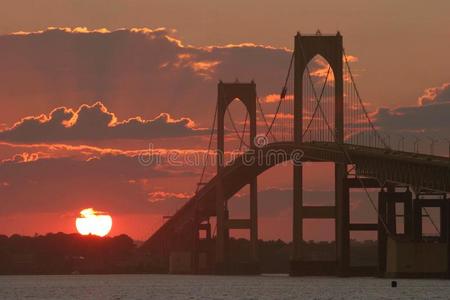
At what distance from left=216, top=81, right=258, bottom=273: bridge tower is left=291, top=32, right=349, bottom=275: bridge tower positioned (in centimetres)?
2131

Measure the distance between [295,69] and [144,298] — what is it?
1537 inches

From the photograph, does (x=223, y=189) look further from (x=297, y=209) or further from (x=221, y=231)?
(x=297, y=209)

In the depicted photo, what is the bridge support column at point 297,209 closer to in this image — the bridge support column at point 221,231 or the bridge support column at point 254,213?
the bridge support column at point 254,213

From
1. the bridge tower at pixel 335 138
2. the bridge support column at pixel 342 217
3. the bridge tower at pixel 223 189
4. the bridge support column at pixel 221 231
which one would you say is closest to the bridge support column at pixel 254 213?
the bridge tower at pixel 223 189

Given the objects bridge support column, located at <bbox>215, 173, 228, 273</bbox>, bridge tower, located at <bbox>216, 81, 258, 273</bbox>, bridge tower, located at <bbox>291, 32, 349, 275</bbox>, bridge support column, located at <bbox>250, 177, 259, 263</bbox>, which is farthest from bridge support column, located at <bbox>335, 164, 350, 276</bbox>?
bridge support column, located at <bbox>215, 173, 228, 273</bbox>

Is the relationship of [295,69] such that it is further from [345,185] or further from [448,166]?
[448,166]

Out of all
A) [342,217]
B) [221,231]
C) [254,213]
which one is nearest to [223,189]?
[254,213]

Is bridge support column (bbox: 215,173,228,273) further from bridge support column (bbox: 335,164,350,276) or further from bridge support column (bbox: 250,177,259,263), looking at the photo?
bridge support column (bbox: 335,164,350,276)

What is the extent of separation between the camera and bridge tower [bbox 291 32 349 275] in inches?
5032

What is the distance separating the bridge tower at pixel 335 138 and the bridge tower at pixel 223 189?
839 inches

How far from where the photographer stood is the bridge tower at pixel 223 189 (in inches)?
6348

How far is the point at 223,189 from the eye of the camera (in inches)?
6457

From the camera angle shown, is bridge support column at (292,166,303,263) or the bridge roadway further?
bridge support column at (292,166,303,263)

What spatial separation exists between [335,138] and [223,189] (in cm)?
3853
